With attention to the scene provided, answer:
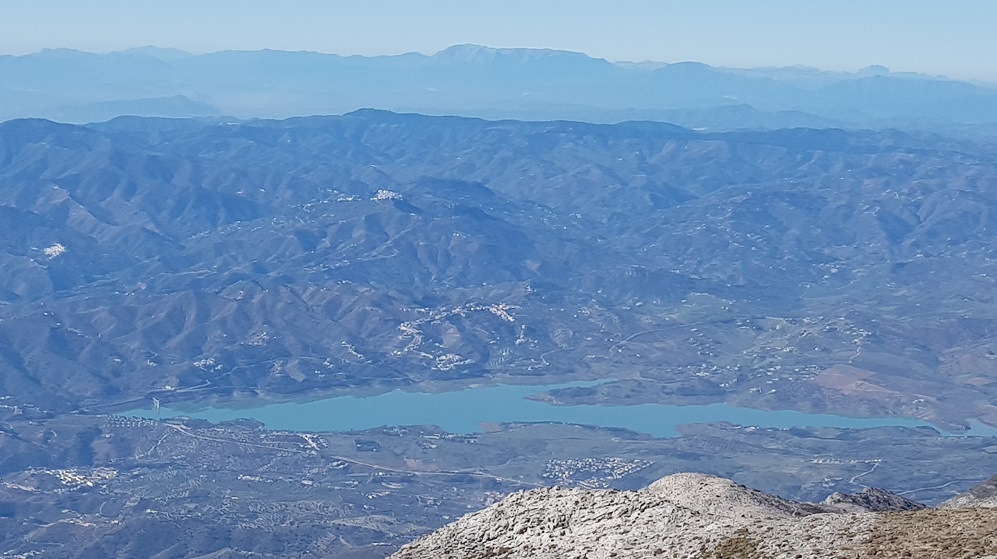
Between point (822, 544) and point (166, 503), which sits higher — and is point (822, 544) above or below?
above

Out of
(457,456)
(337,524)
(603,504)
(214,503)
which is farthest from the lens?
(457,456)

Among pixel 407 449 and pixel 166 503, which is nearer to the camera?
pixel 166 503

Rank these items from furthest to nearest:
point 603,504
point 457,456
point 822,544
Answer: point 457,456, point 603,504, point 822,544

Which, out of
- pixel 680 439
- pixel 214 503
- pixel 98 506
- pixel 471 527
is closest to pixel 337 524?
pixel 214 503

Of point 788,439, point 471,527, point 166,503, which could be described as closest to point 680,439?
point 788,439

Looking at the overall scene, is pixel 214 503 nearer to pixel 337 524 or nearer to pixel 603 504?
pixel 337 524

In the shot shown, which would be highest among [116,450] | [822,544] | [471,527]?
[822,544]

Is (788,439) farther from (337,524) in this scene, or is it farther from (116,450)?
(116,450)
